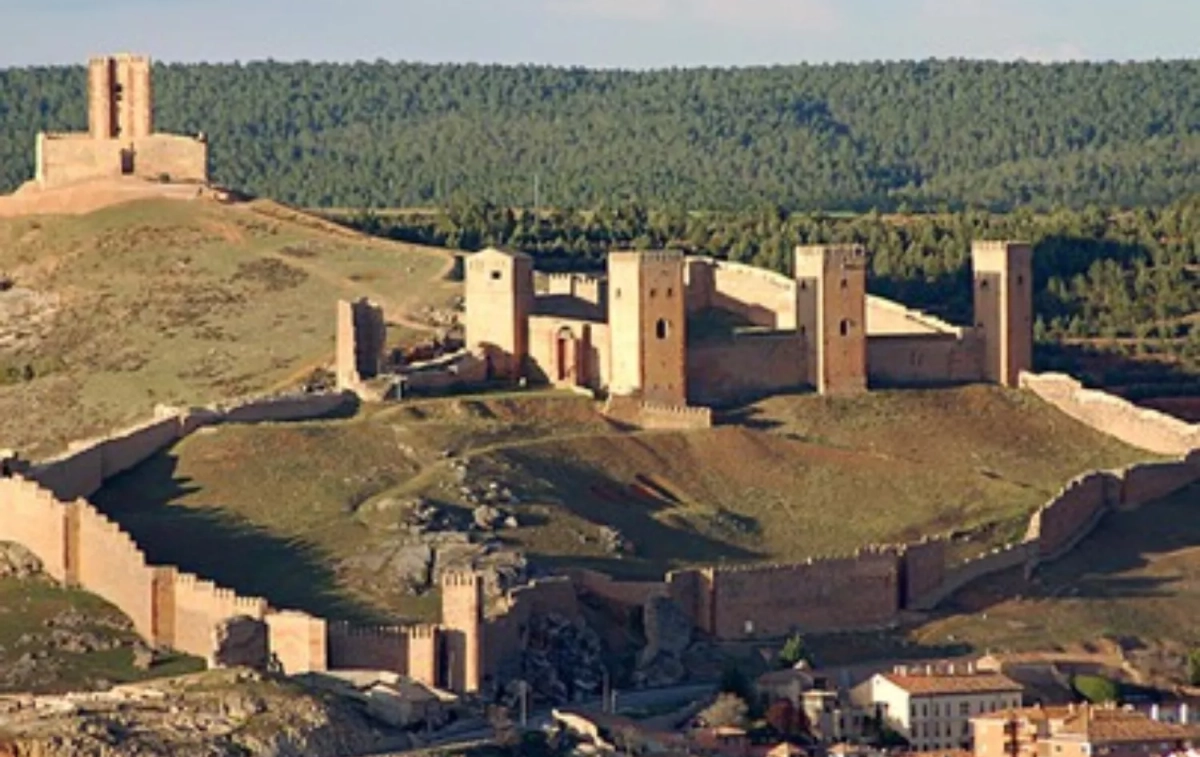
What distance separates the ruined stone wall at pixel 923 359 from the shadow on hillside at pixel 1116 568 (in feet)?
18.5

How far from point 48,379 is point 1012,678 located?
28452mm

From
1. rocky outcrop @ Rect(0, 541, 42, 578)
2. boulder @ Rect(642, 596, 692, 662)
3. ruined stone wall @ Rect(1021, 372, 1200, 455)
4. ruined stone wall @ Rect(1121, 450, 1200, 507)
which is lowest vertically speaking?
boulder @ Rect(642, 596, 692, 662)

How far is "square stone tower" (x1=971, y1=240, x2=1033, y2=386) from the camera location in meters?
107

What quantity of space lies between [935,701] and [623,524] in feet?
31.1

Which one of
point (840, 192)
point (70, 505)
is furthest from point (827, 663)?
point (840, 192)

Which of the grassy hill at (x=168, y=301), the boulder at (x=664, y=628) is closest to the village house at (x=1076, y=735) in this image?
the boulder at (x=664, y=628)

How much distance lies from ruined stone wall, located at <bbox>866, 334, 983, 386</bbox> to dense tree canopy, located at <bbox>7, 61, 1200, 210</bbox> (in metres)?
33.6

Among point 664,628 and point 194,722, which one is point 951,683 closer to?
point 664,628

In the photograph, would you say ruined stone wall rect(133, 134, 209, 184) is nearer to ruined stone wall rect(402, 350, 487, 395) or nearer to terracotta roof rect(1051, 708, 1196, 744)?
ruined stone wall rect(402, 350, 487, 395)

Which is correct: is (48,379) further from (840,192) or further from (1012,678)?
(840,192)

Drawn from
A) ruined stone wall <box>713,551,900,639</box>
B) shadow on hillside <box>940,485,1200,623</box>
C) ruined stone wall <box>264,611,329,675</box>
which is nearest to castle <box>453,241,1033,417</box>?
shadow on hillside <box>940,485,1200,623</box>

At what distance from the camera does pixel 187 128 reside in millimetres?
174000

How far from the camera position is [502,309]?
103 metres

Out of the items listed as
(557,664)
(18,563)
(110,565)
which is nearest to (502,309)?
(18,563)
